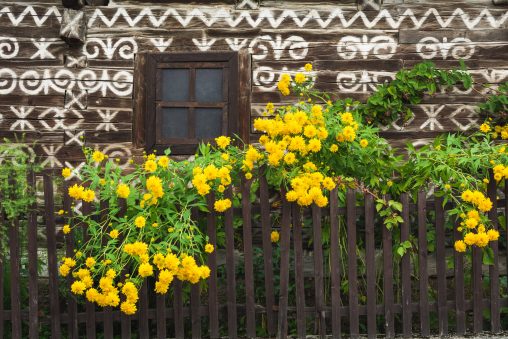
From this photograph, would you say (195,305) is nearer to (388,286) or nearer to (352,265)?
(352,265)

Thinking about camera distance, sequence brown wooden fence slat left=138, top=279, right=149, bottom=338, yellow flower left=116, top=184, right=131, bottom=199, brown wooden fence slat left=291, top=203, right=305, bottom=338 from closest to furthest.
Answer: yellow flower left=116, top=184, right=131, bottom=199 → brown wooden fence slat left=138, top=279, right=149, bottom=338 → brown wooden fence slat left=291, top=203, right=305, bottom=338

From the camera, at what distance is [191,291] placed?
4.46 m

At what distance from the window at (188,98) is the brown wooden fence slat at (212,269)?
7.55ft

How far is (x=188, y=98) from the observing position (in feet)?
22.3

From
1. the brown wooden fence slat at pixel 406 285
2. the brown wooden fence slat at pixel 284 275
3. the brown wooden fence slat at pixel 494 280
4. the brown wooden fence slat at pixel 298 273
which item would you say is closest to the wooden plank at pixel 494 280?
the brown wooden fence slat at pixel 494 280

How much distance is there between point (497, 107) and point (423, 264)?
2751mm

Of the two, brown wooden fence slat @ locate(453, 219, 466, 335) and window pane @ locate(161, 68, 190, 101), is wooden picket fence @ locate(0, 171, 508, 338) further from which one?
window pane @ locate(161, 68, 190, 101)

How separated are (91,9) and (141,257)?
3892 mm

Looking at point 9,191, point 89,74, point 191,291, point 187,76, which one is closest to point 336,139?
point 191,291

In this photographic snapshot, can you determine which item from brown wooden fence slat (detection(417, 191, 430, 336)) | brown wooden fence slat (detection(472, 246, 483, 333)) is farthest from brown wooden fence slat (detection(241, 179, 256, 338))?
brown wooden fence slat (detection(472, 246, 483, 333))

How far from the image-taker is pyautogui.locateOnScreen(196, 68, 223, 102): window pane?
678cm

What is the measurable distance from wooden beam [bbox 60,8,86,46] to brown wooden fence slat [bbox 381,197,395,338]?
13.0ft

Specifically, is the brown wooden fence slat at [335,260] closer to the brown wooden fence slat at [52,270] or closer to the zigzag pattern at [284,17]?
the brown wooden fence slat at [52,270]

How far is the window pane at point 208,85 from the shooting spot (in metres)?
6.78
